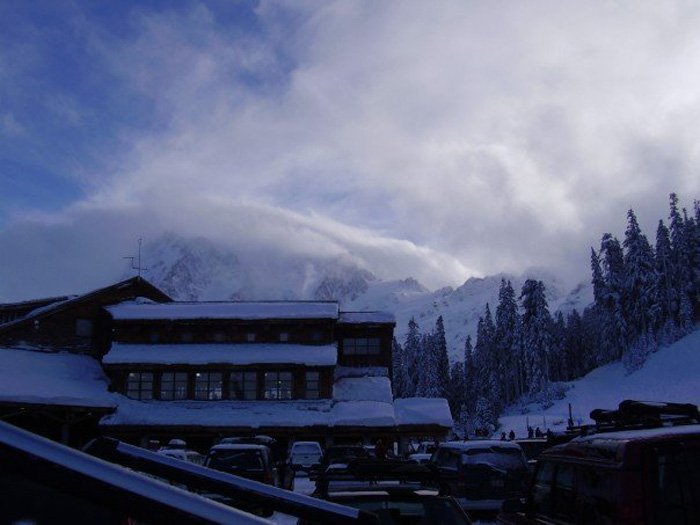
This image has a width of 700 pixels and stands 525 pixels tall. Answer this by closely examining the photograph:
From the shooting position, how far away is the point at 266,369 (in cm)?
4516

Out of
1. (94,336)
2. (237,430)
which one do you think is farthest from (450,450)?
(94,336)

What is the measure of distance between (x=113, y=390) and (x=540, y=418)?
1749 inches

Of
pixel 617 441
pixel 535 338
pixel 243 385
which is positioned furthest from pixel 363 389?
pixel 535 338

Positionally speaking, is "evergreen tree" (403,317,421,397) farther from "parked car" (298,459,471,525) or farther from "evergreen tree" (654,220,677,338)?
"parked car" (298,459,471,525)

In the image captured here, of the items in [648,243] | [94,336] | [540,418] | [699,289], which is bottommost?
[540,418]

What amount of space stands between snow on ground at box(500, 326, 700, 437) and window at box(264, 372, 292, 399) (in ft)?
93.9

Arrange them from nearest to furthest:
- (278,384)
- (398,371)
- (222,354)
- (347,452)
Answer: (347,452) < (278,384) < (222,354) < (398,371)

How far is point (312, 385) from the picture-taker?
45.3 metres

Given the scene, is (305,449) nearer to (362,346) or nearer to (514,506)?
(362,346)

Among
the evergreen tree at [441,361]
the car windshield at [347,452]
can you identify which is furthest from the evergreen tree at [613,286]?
the car windshield at [347,452]

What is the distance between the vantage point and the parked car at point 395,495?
22.1 ft

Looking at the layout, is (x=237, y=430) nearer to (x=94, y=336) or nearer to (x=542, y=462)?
(x=94, y=336)

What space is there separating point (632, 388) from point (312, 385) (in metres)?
40.0

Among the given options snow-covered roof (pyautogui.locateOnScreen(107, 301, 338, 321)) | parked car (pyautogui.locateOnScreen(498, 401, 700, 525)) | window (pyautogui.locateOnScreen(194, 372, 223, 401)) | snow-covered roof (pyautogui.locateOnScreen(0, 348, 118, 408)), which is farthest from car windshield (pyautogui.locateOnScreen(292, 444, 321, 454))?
parked car (pyautogui.locateOnScreen(498, 401, 700, 525))
